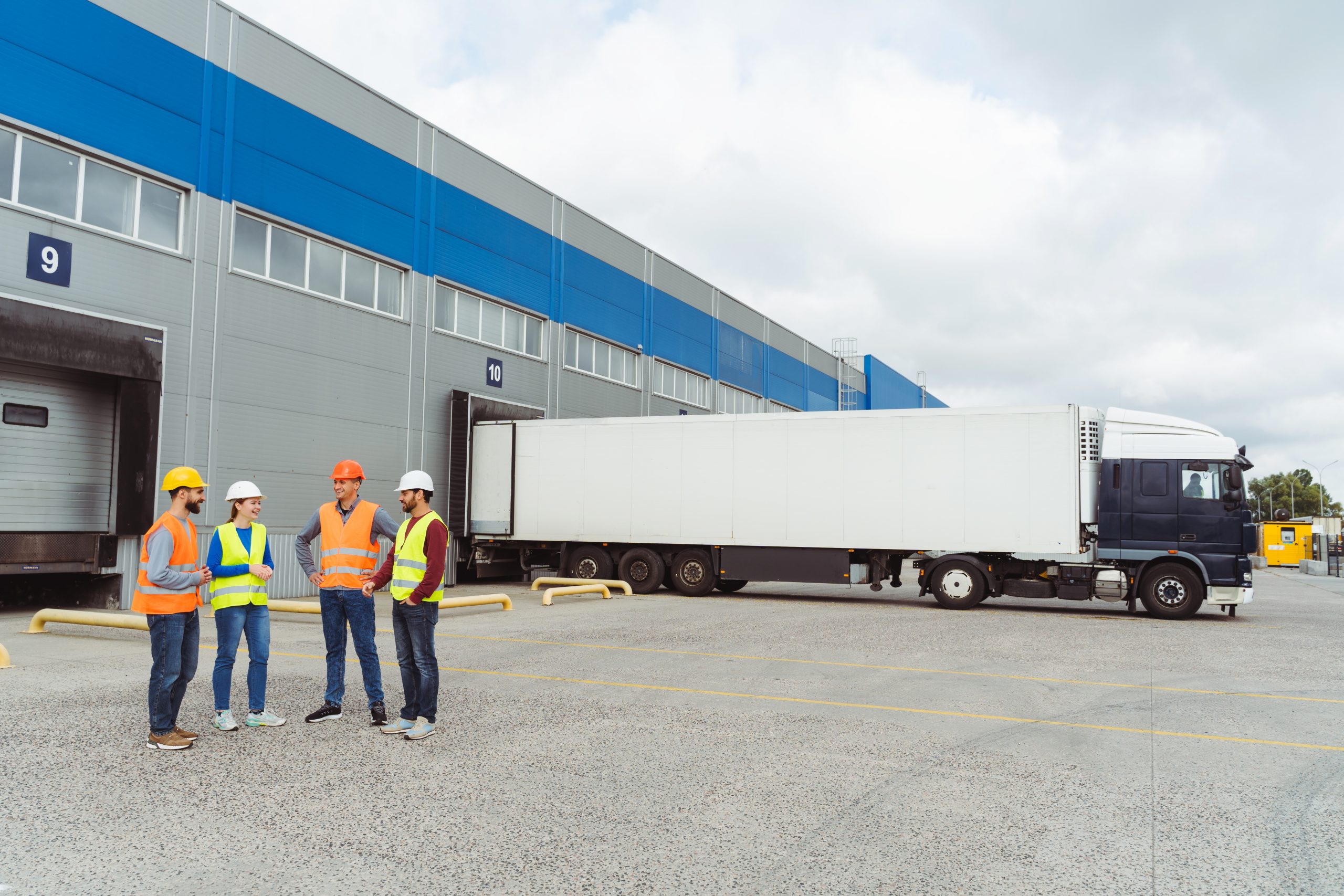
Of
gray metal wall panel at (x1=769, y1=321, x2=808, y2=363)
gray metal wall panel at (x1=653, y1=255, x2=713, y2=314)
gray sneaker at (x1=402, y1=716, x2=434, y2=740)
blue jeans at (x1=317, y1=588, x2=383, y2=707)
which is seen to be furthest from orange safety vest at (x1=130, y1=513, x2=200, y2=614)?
gray metal wall panel at (x1=769, y1=321, x2=808, y2=363)

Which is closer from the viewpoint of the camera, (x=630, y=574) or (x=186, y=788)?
(x=186, y=788)

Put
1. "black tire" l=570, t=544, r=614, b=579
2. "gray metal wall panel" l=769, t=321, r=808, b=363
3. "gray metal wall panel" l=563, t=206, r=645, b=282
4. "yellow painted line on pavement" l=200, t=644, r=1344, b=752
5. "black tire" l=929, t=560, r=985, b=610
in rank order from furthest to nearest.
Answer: "gray metal wall panel" l=769, t=321, r=808, b=363
"gray metal wall panel" l=563, t=206, r=645, b=282
"black tire" l=570, t=544, r=614, b=579
"black tire" l=929, t=560, r=985, b=610
"yellow painted line on pavement" l=200, t=644, r=1344, b=752

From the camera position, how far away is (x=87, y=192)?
14453 mm

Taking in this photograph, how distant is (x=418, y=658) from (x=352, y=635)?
54 centimetres

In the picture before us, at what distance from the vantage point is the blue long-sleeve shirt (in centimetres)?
638

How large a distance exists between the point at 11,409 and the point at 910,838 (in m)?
14.5

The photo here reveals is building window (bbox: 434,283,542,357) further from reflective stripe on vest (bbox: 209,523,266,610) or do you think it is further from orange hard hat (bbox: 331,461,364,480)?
reflective stripe on vest (bbox: 209,523,266,610)

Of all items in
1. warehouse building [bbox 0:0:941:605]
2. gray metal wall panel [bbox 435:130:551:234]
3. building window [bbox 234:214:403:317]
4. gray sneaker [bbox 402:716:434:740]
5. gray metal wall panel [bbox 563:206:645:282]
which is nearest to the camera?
gray sneaker [bbox 402:716:434:740]

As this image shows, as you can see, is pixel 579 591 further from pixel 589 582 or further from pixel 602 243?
pixel 602 243

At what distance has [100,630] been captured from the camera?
12094 millimetres

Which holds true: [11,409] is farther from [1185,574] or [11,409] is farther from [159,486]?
[1185,574]

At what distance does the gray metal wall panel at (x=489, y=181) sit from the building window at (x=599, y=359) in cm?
321

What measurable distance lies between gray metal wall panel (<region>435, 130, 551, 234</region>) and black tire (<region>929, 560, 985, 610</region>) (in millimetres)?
13920

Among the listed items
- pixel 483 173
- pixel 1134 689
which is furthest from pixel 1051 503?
pixel 483 173
